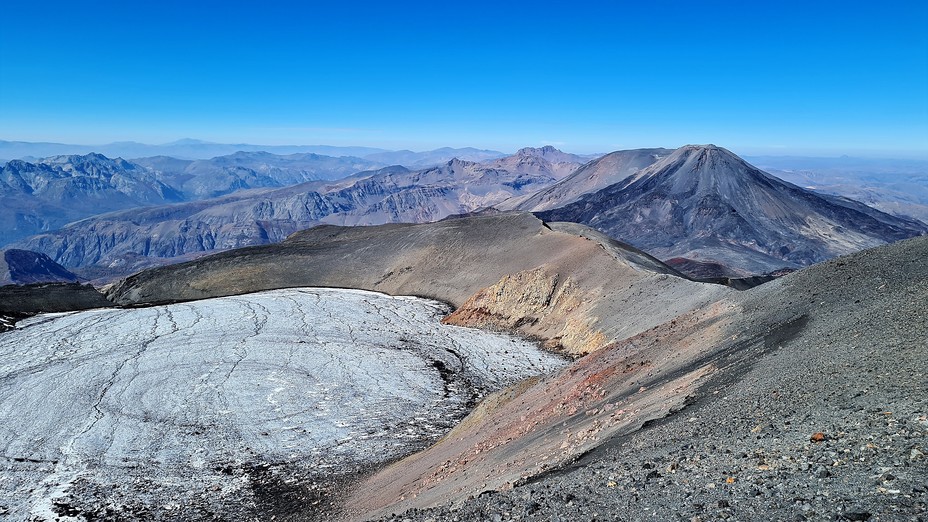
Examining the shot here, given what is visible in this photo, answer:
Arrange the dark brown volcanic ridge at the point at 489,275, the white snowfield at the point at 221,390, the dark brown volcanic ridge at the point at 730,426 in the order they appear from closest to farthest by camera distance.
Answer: the dark brown volcanic ridge at the point at 730,426 → the white snowfield at the point at 221,390 → the dark brown volcanic ridge at the point at 489,275

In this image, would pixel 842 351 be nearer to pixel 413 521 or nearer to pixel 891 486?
pixel 891 486

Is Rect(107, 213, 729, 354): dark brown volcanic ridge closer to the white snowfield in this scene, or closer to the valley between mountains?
the valley between mountains

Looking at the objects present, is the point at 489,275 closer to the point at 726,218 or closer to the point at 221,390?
the point at 221,390

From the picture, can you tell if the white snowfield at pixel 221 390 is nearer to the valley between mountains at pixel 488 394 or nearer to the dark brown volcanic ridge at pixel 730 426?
the valley between mountains at pixel 488 394

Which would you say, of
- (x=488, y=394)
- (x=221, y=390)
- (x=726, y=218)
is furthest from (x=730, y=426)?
(x=726, y=218)

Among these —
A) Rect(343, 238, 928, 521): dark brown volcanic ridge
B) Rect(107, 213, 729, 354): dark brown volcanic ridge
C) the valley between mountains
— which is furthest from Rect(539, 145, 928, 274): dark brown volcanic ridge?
Rect(343, 238, 928, 521): dark brown volcanic ridge

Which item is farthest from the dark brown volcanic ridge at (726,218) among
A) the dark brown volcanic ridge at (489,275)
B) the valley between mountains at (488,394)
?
the valley between mountains at (488,394)

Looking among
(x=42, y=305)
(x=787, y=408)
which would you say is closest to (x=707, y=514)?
(x=787, y=408)
